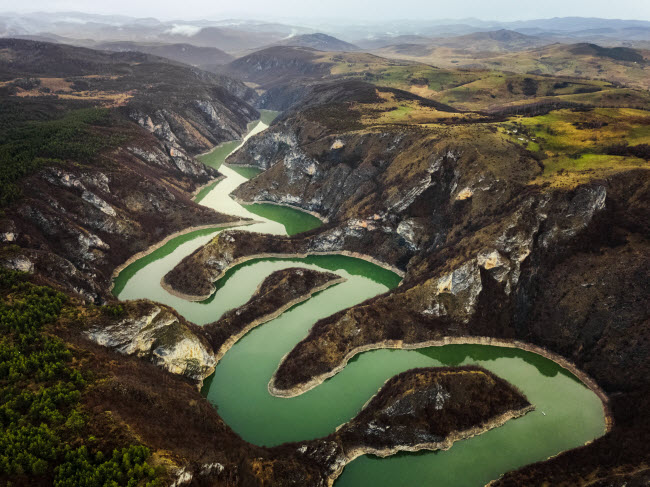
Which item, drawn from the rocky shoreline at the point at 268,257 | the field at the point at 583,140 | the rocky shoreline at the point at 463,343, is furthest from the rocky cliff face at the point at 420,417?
the field at the point at 583,140

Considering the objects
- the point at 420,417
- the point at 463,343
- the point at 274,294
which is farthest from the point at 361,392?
the point at 274,294

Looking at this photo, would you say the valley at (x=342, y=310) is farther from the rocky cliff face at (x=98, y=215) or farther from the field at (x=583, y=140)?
the field at (x=583, y=140)

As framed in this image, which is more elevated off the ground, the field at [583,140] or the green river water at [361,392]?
the field at [583,140]

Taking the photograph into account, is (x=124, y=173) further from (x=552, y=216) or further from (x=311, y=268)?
(x=552, y=216)

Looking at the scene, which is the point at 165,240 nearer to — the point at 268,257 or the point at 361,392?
the point at 268,257

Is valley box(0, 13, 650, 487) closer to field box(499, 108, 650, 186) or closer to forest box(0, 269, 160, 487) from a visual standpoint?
forest box(0, 269, 160, 487)

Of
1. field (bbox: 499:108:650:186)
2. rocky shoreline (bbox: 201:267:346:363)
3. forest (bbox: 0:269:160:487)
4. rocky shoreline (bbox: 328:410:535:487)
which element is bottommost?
rocky shoreline (bbox: 328:410:535:487)

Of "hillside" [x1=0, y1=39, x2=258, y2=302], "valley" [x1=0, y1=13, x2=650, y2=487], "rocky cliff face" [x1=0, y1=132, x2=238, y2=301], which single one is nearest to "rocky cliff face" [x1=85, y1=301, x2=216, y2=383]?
"valley" [x1=0, y1=13, x2=650, y2=487]

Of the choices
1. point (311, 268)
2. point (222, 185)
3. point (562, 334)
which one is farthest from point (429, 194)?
point (222, 185)
